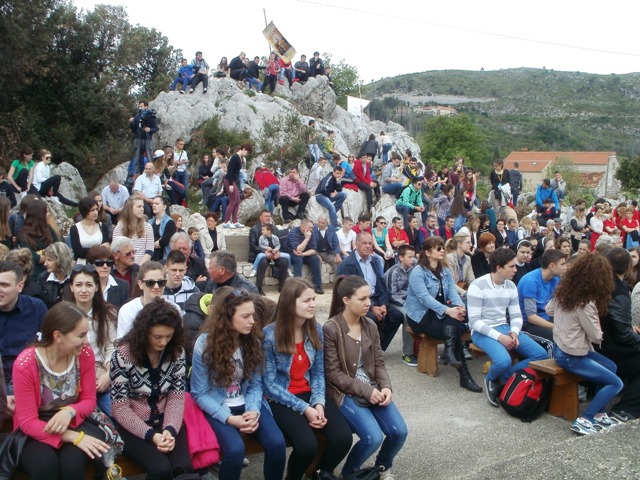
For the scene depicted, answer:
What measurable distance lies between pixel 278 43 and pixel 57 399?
25855mm

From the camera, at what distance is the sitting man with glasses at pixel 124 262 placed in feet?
21.3

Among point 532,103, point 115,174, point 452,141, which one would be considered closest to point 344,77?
point 452,141

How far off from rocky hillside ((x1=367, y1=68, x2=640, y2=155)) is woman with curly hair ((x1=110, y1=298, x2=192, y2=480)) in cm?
8762

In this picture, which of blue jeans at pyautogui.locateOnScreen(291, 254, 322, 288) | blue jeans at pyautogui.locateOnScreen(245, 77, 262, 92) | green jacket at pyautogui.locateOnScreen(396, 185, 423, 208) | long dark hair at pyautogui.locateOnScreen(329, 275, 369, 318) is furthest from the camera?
blue jeans at pyautogui.locateOnScreen(245, 77, 262, 92)

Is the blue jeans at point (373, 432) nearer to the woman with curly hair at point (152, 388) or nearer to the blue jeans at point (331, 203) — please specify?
the woman with curly hair at point (152, 388)

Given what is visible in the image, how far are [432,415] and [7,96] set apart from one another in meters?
19.1

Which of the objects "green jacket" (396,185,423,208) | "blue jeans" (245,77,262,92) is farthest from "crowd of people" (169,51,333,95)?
"green jacket" (396,185,423,208)

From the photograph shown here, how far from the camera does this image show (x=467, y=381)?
6.62 metres

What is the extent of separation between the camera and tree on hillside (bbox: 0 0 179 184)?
19250 mm

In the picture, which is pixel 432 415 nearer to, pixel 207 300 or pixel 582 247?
pixel 207 300

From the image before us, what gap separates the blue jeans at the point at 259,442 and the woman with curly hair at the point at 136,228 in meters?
4.04

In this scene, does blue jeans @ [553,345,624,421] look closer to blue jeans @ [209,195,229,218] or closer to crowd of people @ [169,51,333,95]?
blue jeans @ [209,195,229,218]

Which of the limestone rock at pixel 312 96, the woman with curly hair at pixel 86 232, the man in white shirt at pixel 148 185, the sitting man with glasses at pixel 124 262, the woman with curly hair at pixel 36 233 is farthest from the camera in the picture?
the limestone rock at pixel 312 96

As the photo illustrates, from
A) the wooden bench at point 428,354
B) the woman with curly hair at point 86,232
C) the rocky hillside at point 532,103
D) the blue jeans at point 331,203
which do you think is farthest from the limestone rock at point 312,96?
the rocky hillside at point 532,103
